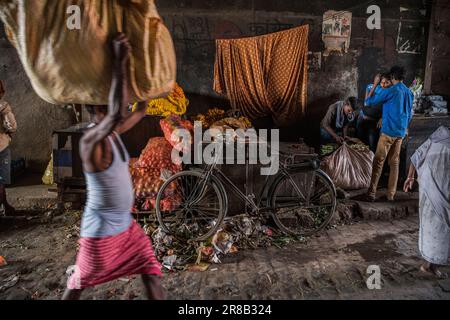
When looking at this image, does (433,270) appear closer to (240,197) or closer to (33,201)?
(240,197)

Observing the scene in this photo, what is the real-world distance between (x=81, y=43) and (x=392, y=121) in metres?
5.68

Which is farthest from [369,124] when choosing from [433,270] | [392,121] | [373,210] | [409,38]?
→ [433,270]

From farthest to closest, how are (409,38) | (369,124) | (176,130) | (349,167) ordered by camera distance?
1. (409,38)
2. (369,124)
3. (349,167)
4. (176,130)

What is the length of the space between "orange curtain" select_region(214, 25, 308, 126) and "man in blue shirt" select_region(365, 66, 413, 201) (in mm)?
1677

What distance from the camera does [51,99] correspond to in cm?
263

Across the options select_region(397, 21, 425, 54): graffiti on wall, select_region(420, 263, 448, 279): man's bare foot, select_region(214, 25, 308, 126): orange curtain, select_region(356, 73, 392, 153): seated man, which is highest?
select_region(397, 21, 425, 54): graffiti on wall

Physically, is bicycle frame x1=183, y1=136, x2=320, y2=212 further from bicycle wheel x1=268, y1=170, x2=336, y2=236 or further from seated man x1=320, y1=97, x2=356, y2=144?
seated man x1=320, y1=97, x2=356, y2=144

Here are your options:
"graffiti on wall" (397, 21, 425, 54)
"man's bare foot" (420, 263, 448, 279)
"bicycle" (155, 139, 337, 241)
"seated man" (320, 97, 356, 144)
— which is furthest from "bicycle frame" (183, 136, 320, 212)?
"graffiti on wall" (397, 21, 425, 54)

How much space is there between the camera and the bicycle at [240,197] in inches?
210

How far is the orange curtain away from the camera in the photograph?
303 inches

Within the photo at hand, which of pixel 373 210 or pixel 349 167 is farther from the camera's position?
pixel 349 167

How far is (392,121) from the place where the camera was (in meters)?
6.55
